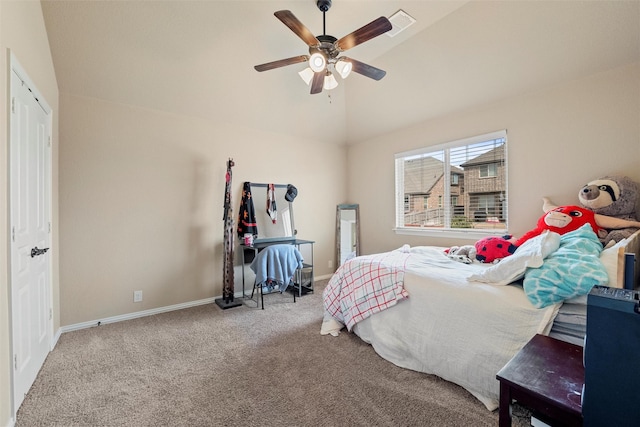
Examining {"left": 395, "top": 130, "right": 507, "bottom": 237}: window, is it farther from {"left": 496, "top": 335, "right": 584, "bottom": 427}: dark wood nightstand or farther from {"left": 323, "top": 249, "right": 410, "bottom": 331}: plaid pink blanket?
{"left": 496, "top": 335, "right": 584, "bottom": 427}: dark wood nightstand

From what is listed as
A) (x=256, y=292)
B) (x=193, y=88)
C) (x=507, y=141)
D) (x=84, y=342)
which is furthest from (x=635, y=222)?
(x=84, y=342)

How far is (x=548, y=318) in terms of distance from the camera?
1.53m

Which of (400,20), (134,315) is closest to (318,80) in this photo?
(400,20)

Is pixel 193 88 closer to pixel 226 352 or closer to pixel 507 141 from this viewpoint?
pixel 226 352

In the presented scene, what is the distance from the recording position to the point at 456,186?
3688 millimetres

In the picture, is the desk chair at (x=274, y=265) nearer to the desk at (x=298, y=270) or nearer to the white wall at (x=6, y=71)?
the desk at (x=298, y=270)

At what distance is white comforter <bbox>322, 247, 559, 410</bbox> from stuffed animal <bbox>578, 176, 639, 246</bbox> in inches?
43.8

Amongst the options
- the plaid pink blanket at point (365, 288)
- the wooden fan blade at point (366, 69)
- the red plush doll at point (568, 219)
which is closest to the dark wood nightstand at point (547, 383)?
the plaid pink blanket at point (365, 288)

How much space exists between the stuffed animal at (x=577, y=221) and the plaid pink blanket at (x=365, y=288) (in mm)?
1269

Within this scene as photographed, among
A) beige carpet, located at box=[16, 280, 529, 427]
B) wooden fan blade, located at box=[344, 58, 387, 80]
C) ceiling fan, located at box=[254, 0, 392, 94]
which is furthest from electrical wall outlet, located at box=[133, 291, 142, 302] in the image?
wooden fan blade, located at box=[344, 58, 387, 80]

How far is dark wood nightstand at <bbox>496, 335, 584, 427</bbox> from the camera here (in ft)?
3.11

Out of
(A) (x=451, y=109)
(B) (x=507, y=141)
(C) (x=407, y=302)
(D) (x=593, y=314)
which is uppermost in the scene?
(A) (x=451, y=109)

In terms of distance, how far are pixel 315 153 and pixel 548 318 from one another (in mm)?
3783

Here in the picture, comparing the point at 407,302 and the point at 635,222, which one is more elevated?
the point at 635,222
